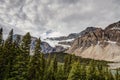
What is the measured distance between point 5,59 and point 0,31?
7.12 meters

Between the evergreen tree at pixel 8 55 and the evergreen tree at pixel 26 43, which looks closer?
the evergreen tree at pixel 8 55

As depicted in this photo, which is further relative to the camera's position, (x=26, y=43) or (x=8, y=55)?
(x=8, y=55)

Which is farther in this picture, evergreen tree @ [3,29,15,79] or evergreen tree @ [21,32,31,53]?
evergreen tree @ [21,32,31,53]

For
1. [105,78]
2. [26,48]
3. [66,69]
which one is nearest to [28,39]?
[26,48]

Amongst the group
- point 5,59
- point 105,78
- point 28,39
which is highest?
point 28,39

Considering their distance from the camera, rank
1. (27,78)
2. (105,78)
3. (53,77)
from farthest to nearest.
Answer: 1. (105,78)
2. (53,77)
3. (27,78)

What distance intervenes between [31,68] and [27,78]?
7.71 ft

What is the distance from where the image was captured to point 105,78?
113 metres

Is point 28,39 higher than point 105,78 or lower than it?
higher

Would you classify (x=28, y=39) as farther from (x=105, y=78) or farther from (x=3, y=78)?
(x=105, y=78)

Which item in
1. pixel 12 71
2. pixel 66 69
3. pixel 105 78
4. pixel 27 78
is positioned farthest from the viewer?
pixel 105 78

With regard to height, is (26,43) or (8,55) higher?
(26,43)

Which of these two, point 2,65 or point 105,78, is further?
point 105,78

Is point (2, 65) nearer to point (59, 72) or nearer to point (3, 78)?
point (3, 78)
